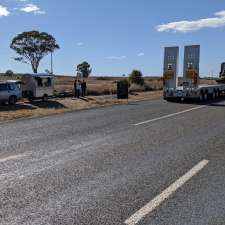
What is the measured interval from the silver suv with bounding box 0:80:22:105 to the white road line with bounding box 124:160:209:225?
760 inches

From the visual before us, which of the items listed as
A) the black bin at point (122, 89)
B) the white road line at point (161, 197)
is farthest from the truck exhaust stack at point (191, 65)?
the white road line at point (161, 197)

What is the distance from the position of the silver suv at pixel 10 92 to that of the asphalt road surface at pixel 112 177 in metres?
13.5

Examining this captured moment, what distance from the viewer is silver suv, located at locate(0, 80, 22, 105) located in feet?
82.0

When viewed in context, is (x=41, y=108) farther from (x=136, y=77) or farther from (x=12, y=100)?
(x=136, y=77)

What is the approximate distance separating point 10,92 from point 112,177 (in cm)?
1997

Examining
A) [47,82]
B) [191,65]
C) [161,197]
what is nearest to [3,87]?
[47,82]

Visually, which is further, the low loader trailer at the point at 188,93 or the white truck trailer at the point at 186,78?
the white truck trailer at the point at 186,78

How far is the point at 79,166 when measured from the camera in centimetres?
749

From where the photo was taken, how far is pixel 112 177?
6695 millimetres

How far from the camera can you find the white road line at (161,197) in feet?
15.9

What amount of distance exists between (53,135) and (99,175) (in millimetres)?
4815

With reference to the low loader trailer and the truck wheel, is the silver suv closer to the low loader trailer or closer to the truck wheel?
the truck wheel

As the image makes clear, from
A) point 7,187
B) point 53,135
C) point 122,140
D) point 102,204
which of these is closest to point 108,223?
point 102,204

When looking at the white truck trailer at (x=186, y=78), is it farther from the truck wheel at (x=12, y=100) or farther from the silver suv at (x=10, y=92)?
the truck wheel at (x=12, y=100)
